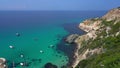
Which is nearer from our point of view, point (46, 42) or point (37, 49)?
point (37, 49)

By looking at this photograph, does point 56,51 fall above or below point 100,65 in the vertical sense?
below

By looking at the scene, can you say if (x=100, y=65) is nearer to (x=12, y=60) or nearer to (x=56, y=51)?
(x=12, y=60)

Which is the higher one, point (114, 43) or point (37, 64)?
point (114, 43)

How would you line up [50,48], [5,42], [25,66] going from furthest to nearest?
[5,42] < [50,48] < [25,66]

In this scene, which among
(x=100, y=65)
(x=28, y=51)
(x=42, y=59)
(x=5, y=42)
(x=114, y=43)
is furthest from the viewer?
(x=5, y=42)

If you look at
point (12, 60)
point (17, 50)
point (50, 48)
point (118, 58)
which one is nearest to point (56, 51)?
point (50, 48)

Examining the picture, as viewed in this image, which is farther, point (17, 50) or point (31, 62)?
point (17, 50)

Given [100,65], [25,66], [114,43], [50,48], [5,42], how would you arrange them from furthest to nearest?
[5,42] < [50,48] < [25,66] < [114,43] < [100,65]

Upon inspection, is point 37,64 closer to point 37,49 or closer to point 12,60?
point 12,60

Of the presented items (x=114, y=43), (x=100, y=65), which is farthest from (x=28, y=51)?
(x=100, y=65)
